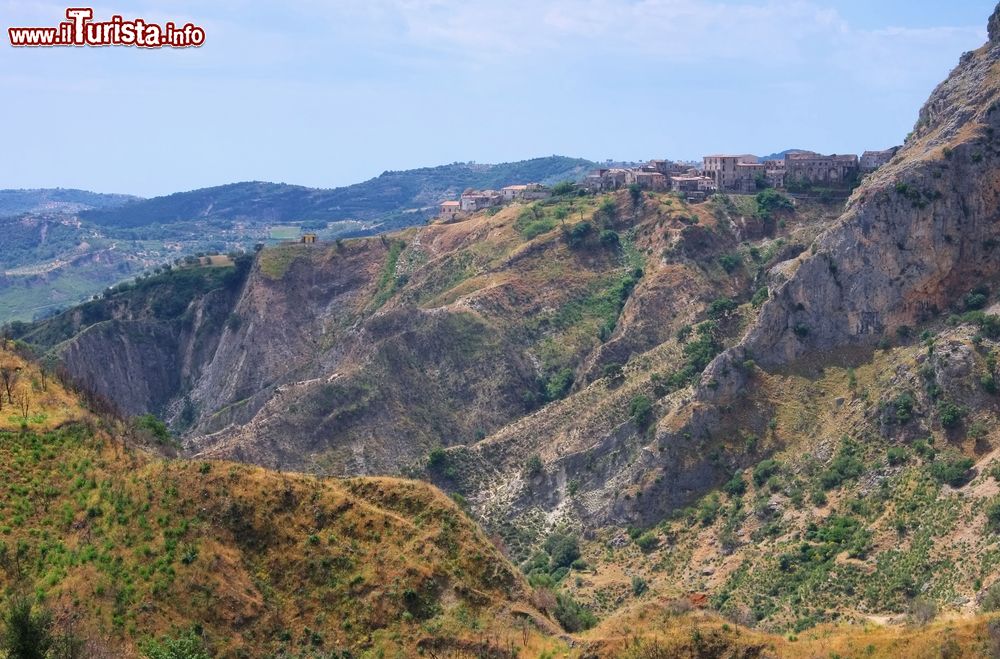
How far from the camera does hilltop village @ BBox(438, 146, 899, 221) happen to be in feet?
356

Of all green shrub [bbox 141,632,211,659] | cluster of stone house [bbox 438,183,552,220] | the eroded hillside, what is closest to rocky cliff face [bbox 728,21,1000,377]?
the eroded hillside

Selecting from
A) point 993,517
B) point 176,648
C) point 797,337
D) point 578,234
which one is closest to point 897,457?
point 993,517

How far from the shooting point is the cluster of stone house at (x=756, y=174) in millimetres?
108812

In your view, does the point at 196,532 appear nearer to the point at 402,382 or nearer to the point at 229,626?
the point at 229,626

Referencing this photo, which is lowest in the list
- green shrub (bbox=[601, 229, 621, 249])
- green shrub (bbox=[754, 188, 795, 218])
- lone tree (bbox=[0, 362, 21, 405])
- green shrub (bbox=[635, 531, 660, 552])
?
green shrub (bbox=[635, 531, 660, 552])

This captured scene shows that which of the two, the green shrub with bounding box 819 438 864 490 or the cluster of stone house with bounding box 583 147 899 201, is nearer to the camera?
the green shrub with bounding box 819 438 864 490

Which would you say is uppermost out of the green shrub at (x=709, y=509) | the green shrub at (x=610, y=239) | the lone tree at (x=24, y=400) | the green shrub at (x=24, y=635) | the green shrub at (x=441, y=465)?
the green shrub at (x=610, y=239)

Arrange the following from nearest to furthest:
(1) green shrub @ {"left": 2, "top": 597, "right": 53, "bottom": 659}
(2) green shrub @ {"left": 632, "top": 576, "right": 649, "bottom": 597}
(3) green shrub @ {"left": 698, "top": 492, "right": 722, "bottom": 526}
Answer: (1) green shrub @ {"left": 2, "top": 597, "right": 53, "bottom": 659}
(2) green shrub @ {"left": 632, "top": 576, "right": 649, "bottom": 597}
(3) green shrub @ {"left": 698, "top": 492, "right": 722, "bottom": 526}

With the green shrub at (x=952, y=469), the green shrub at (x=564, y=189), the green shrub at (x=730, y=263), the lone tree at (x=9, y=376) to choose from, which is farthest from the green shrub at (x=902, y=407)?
the green shrub at (x=564, y=189)

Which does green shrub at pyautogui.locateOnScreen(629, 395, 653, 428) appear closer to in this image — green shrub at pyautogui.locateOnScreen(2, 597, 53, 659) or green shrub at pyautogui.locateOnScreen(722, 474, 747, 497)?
green shrub at pyautogui.locateOnScreen(722, 474, 747, 497)

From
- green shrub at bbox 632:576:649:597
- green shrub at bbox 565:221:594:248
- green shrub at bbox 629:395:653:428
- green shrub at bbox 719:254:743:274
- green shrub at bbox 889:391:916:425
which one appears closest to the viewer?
green shrub at bbox 632:576:649:597

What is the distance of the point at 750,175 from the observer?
371ft

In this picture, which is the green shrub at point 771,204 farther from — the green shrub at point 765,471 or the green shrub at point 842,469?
the green shrub at point 842,469

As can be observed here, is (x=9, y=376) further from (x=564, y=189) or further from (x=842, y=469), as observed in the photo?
(x=564, y=189)
